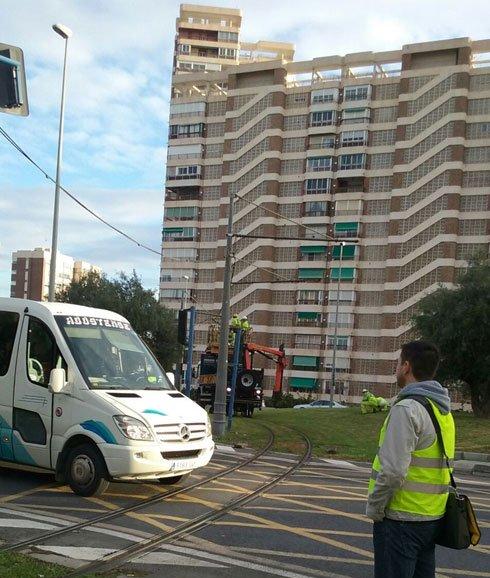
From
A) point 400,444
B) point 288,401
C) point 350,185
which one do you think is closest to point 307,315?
point 288,401

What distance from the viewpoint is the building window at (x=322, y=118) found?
254ft

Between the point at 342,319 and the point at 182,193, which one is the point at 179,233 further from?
the point at 342,319

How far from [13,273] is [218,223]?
84980mm

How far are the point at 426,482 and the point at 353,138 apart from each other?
245 feet

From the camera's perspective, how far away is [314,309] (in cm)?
7681

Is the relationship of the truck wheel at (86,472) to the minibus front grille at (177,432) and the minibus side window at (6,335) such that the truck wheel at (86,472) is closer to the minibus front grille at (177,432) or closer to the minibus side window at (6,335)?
the minibus front grille at (177,432)

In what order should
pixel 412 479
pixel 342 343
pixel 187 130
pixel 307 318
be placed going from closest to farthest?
pixel 412 479
pixel 342 343
pixel 307 318
pixel 187 130

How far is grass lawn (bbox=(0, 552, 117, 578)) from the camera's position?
18.4 feet

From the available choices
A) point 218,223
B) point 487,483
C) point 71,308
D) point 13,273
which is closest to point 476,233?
point 218,223

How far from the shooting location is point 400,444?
3928mm

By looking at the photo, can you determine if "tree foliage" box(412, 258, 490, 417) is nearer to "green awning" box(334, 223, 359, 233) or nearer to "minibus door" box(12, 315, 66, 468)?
"minibus door" box(12, 315, 66, 468)

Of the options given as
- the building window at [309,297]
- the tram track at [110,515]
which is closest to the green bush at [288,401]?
the building window at [309,297]

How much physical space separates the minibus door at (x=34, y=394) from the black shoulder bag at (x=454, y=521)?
260 inches

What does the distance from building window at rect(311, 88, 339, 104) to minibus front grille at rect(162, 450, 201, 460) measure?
71399 mm
